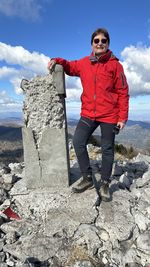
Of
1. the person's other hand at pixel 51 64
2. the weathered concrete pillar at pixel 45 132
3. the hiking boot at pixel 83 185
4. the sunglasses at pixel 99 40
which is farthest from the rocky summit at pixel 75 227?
the sunglasses at pixel 99 40

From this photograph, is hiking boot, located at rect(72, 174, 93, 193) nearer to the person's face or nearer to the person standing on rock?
the person standing on rock

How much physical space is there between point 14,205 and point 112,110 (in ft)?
9.80

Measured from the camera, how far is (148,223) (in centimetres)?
554

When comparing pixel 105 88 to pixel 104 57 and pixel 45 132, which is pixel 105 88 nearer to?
pixel 104 57

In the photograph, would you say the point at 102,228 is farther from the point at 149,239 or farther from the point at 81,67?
the point at 81,67

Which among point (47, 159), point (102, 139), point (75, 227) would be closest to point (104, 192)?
point (75, 227)

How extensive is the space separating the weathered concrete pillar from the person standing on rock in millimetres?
537

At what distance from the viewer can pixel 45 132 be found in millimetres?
6375

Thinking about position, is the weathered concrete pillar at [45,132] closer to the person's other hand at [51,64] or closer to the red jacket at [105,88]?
the person's other hand at [51,64]

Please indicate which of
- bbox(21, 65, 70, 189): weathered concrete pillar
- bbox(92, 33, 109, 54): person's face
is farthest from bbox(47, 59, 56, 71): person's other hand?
bbox(92, 33, 109, 54): person's face

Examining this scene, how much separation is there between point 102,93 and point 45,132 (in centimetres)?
162

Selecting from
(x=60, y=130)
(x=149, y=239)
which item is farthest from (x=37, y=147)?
(x=149, y=239)

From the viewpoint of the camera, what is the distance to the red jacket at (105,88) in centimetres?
549

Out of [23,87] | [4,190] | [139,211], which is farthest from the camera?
[4,190]
